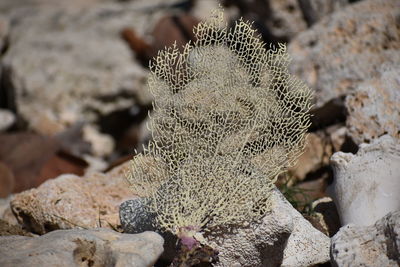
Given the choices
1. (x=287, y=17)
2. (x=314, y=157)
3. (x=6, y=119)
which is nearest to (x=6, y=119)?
(x=6, y=119)

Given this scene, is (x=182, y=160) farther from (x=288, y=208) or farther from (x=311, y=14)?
(x=311, y=14)

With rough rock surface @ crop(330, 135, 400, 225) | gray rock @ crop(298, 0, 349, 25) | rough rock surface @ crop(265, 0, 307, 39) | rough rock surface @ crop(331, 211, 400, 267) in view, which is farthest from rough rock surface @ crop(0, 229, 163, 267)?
rough rock surface @ crop(265, 0, 307, 39)

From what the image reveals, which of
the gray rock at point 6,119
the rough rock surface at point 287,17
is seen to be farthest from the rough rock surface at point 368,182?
the gray rock at point 6,119

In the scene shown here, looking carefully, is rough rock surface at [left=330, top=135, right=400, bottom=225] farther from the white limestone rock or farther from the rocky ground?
the white limestone rock

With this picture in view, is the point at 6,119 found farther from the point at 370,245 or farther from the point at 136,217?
the point at 370,245

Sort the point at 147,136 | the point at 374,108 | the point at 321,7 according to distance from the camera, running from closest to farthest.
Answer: the point at 374,108, the point at 321,7, the point at 147,136

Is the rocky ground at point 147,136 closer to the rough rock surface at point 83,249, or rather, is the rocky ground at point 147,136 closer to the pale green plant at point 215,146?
the rough rock surface at point 83,249

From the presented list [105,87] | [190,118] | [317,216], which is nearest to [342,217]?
[317,216]
